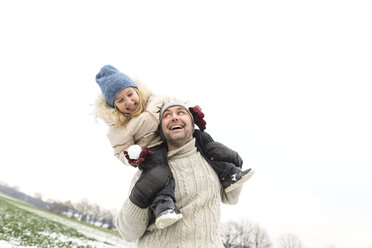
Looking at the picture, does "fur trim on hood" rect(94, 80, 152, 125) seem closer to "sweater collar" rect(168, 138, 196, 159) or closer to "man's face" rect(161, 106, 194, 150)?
"man's face" rect(161, 106, 194, 150)

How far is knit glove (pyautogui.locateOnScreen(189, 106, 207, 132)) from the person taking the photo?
8.47ft

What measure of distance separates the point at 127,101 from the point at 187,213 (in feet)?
3.62

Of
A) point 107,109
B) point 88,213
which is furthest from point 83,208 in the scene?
point 107,109

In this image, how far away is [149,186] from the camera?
220 cm

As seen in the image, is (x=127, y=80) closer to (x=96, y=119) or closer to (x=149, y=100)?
(x=149, y=100)

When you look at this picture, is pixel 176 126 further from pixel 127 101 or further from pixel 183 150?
pixel 127 101

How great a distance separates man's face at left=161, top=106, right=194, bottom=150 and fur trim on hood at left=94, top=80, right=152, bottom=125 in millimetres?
436

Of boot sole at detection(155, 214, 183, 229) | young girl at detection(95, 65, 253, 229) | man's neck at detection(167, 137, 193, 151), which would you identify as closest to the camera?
boot sole at detection(155, 214, 183, 229)

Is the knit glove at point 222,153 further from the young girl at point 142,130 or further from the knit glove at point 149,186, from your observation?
the knit glove at point 149,186

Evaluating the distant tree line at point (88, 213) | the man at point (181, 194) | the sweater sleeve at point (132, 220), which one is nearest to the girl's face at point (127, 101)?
the man at point (181, 194)

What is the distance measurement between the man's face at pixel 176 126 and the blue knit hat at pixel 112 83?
1.66 feet

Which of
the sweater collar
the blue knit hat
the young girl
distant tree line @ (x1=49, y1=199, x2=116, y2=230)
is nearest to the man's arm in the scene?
the young girl

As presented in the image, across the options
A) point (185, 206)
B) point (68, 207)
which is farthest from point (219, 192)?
point (68, 207)

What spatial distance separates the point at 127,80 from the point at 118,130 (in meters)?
0.51
